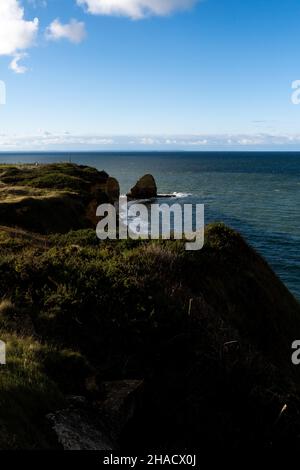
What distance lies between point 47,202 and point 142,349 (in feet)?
108

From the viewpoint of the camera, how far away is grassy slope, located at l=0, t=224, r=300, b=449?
8406 millimetres

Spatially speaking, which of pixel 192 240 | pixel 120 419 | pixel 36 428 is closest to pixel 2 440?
pixel 36 428

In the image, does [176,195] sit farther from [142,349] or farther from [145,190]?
[142,349]

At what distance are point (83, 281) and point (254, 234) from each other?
147 ft

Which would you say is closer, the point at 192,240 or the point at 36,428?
the point at 36,428

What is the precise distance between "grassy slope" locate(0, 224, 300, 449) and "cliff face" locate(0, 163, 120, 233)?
22036 millimetres

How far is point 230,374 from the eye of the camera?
10234 mm

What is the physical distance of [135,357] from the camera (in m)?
10.5

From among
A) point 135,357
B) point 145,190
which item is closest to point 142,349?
Answer: point 135,357

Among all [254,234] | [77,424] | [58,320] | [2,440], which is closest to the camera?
[2,440]

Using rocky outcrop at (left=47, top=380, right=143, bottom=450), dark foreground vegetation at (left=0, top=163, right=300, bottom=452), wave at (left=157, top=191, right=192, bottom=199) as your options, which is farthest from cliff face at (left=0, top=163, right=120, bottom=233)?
wave at (left=157, top=191, right=192, bottom=199)

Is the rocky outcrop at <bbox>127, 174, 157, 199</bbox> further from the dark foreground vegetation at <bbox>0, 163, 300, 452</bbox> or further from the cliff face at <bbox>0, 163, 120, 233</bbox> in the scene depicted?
the dark foreground vegetation at <bbox>0, 163, 300, 452</bbox>

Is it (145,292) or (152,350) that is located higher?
(145,292)

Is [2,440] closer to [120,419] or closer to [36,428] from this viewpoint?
[36,428]
